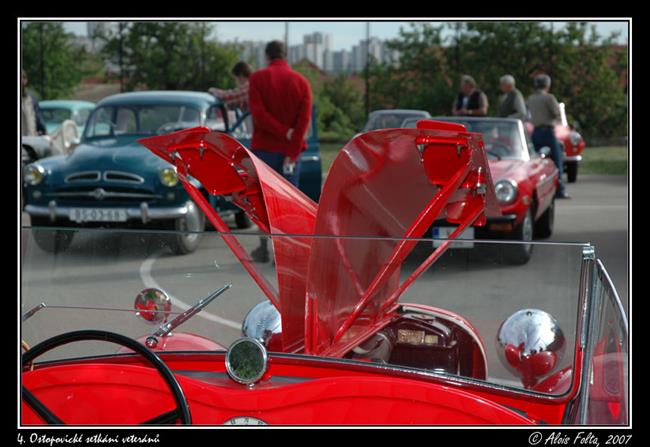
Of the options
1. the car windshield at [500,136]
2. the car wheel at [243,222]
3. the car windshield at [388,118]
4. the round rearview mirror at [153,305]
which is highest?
the car windshield at [388,118]

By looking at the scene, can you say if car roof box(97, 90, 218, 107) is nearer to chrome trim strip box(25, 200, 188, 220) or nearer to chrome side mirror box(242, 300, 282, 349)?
chrome trim strip box(25, 200, 188, 220)

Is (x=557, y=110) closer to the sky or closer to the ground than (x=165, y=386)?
closer to the sky

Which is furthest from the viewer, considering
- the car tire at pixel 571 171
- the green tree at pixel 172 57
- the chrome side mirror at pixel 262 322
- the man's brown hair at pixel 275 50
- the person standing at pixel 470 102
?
the green tree at pixel 172 57

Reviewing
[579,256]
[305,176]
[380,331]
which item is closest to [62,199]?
[305,176]

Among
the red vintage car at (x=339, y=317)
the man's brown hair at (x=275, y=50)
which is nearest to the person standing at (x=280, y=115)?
the man's brown hair at (x=275, y=50)

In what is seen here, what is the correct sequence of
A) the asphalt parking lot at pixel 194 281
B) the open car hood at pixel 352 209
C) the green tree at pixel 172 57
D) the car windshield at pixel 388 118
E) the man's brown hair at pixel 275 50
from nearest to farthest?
the asphalt parking lot at pixel 194 281
the open car hood at pixel 352 209
the man's brown hair at pixel 275 50
the car windshield at pixel 388 118
the green tree at pixel 172 57

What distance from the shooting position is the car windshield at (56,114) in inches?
734

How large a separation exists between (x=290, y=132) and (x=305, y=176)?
85.4 inches

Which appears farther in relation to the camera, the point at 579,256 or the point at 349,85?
the point at 349,85

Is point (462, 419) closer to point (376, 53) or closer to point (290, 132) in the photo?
point (290, 132)

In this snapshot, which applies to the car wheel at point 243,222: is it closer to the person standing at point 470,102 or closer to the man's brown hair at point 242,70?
the man's brown hair at point 242,70

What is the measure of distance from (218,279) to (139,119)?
7.80 m

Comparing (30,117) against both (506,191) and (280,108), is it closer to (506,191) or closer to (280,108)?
(280,108)

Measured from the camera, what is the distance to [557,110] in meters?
11.8
